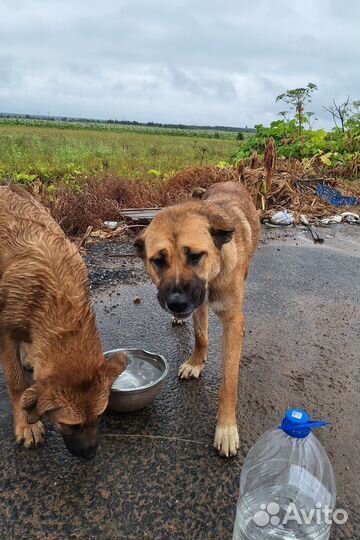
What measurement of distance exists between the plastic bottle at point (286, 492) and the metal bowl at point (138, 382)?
2.73ft

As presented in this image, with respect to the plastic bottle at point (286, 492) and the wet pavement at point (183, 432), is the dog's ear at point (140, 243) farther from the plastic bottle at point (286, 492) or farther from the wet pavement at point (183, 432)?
the plastic bottle at point (286, 492)

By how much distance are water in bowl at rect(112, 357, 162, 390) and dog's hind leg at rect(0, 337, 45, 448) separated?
679 mm

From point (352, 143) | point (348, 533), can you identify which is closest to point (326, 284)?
point (348, 533)

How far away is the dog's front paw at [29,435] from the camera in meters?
2.85

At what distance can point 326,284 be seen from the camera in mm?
5984

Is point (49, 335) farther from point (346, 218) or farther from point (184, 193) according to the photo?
point (346, 218)

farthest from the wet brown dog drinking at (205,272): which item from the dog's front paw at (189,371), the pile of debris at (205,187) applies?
the pile of debris at (205,187)

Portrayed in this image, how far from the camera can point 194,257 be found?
9.67 feet

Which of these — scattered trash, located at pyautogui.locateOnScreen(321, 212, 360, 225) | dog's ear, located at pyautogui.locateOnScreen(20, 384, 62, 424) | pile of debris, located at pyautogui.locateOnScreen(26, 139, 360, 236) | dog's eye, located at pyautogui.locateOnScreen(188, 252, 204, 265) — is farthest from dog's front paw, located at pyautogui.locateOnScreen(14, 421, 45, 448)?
scattered trash, located at pyautogui.locateOnScreen(321, 212, 360, 225)

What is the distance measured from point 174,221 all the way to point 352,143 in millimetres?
13576

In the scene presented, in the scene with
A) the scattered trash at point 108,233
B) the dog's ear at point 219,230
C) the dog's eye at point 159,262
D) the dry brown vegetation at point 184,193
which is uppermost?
the dog's ear at point 219,230

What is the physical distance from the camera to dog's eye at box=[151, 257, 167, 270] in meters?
2.96

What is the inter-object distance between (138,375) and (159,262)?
106cm

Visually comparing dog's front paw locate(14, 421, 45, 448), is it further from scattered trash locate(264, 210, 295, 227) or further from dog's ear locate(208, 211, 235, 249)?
scattered trash locate(264, 210, 295, 227)
